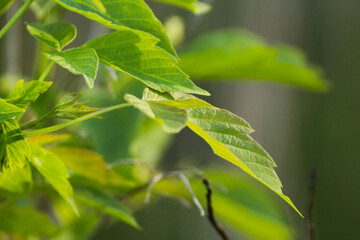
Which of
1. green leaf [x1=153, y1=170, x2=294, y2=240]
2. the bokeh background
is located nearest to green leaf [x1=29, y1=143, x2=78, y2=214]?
green leaf [x1=153, y1=170, x2=294, y2=240]

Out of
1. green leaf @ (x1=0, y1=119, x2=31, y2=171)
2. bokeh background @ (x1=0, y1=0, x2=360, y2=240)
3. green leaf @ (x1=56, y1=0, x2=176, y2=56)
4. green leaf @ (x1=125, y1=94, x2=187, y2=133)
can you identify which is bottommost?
bokeh background @ (x1=0, y1=0, x2=360, y2=240)

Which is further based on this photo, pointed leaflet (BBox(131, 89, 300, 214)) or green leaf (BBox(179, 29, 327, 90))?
green leaf (BBox(179, 29, 327, 90))

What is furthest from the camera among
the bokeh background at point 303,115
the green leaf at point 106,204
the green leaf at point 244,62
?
the bokeh background at point 303,115

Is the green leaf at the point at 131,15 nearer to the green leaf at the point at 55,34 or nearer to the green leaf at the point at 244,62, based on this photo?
the green leaf at the point at 55,34

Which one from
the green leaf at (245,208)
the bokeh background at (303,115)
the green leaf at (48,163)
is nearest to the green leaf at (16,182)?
the green leaf at (48,163)

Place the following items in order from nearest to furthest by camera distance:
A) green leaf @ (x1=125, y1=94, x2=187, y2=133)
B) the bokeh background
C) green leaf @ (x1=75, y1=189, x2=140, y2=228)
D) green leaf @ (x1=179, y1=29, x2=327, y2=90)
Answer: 1. green leaf @ (x1=125, y1=94, x2=187, y2=133)
2. green leaf @ (x1=75, y1=189, x2=140, y2=228)
3. green leaf @ (x1=179, y1=29, x2=327, y2=90)
4. the bokeh background

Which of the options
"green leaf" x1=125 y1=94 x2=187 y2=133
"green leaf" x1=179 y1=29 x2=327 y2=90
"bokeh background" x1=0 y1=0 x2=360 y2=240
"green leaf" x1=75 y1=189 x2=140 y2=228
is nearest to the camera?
"green leaf" x1=125 y1=94 x2=187 y2=133

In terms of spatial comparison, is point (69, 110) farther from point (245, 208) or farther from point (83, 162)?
point (245, 208)

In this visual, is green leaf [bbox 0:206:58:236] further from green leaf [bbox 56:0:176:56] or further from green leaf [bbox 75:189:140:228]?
green leaf [bbox 56:0:176:56]
